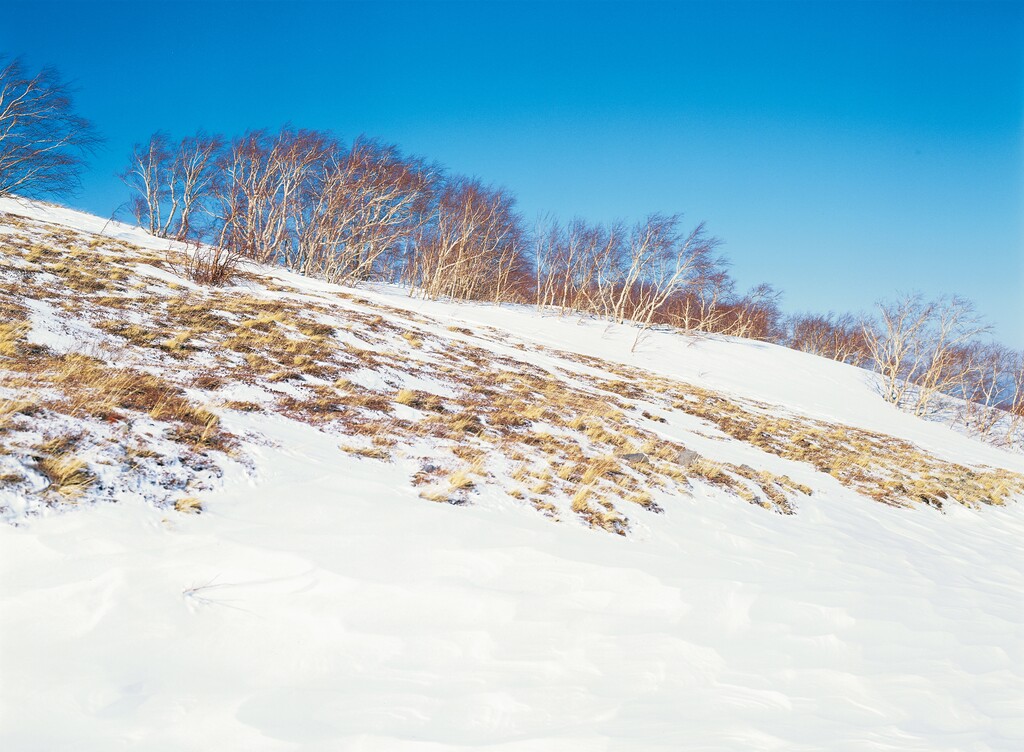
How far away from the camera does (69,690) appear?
5.27 ft

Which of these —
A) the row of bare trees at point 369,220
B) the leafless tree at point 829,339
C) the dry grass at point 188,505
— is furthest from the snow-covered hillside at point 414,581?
the leafless tree at point 829,339

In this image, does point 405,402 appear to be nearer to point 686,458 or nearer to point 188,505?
point 188,505

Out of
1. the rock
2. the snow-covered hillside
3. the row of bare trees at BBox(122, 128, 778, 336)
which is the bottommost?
the snow-covered hillside

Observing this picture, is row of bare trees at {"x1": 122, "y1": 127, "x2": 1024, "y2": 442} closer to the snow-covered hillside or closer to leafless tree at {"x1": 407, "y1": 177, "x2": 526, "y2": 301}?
leafless tree at {"x1": 407, "y1": 177, "x2": 526, "y2": 301}

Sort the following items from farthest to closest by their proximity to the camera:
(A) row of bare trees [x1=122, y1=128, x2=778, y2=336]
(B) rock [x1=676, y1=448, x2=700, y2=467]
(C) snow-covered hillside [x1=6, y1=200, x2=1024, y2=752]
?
(A) row of bare trees [x1=122, y1=128, x2=778, y2=336], (B) rock [x1=676, y1=448, x2=700, y2=467], (C) snow-covered hillside [x1=6, y1=200, x2=1024, y2=752]

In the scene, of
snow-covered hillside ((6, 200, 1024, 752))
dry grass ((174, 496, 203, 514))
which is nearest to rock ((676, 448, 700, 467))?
snow-covered hillside ((6, 200, 1024, 752))

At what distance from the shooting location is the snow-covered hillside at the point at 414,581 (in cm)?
180

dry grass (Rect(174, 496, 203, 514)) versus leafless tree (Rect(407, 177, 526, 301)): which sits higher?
leafless tree (Rect(407, 177, 526, 301))

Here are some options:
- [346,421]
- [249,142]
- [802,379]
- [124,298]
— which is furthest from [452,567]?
[249,142]

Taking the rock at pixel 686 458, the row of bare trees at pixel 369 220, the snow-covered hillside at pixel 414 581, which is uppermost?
the row of bare trees at pixel 369 220

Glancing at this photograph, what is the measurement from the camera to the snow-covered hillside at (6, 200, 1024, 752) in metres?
1.80

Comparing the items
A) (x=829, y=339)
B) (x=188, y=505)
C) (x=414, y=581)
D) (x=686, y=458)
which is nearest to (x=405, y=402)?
(x=188, y=505)

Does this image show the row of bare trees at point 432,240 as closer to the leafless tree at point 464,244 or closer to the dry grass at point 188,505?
the leafless tree at point 464,244

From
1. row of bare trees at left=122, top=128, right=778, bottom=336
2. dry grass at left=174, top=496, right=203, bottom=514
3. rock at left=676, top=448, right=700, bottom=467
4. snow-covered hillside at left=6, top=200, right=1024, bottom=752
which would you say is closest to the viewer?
snow-covered hillside at left=6, top=200, right=1024, bottom=752
